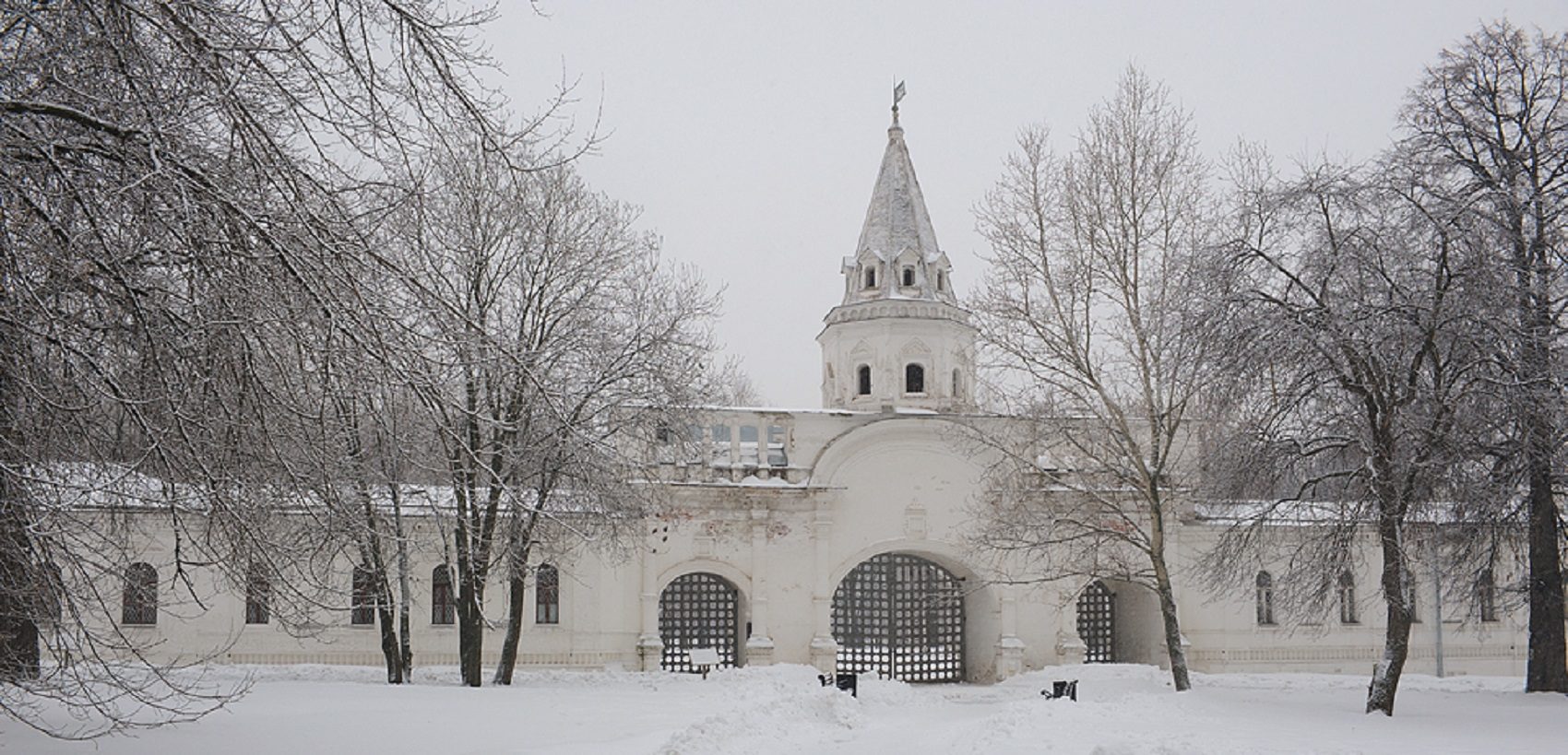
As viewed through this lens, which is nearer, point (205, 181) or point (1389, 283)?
point (205, 181)

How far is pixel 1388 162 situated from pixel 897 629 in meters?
16.9

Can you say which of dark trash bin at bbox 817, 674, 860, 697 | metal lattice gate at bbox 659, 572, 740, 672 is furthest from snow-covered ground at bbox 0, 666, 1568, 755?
metal lattice gate at bbox 659, 572, 740, 672

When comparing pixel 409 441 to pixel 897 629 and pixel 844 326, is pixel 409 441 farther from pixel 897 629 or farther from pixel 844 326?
pixel 844 326

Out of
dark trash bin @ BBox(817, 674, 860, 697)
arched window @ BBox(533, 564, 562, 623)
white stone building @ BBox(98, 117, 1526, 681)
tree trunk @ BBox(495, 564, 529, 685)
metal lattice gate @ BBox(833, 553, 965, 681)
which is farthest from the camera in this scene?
metal lattice gate @ BBox(833, 553, 965, 681)

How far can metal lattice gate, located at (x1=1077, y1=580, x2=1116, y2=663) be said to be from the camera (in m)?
32.1

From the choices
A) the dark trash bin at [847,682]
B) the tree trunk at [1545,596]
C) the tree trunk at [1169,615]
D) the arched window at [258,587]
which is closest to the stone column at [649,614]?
the dark trash bin at [847,682]

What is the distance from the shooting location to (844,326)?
3506cm

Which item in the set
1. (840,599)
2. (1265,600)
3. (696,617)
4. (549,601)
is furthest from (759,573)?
(1265,600)

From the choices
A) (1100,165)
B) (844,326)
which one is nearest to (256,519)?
→ (1100,165)

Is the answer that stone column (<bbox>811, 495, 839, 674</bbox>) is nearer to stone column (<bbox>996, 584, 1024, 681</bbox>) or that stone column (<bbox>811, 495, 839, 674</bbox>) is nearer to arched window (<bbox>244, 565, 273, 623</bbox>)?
stone column (<bbox>996, 584, 1024, 681</bbox>)

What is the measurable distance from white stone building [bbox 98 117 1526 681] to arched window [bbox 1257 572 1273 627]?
11cm

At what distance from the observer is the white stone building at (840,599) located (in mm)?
27750

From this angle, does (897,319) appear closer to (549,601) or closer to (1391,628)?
(549,601)

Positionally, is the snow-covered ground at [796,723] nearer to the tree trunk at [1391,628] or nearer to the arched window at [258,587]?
the tree trunk at [1391,628]
